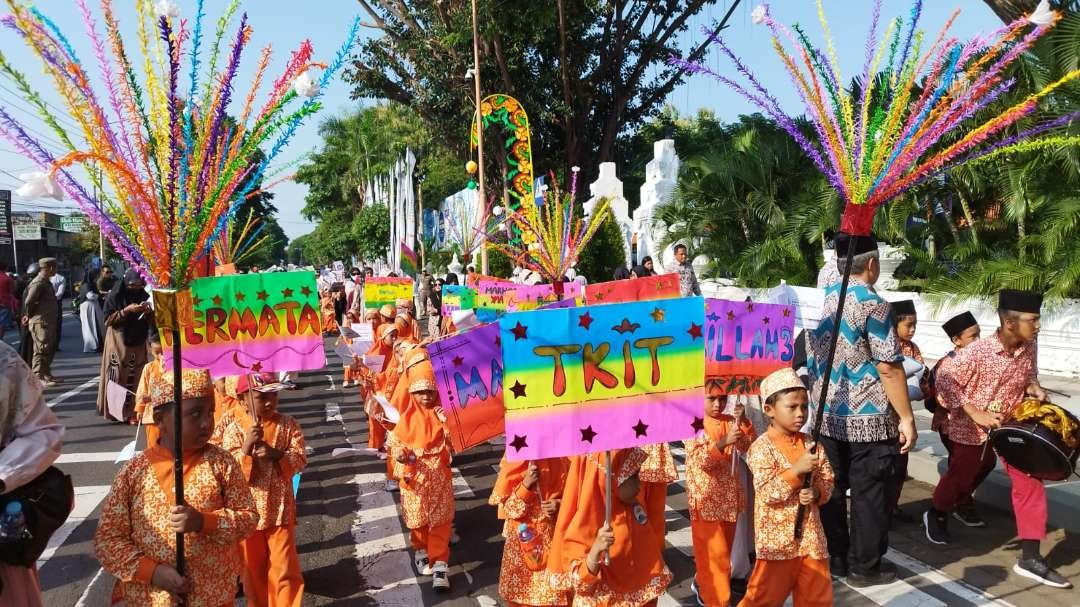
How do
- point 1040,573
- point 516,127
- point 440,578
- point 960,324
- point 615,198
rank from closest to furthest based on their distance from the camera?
point 1040,573 → point 440,578 → point 960,324 → point 516,127 → point 615,198

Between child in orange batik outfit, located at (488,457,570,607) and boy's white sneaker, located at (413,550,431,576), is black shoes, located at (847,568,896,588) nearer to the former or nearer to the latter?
child in orange batik outfit, located at (488,457,570,607)

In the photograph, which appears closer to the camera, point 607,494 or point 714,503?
point 607,494

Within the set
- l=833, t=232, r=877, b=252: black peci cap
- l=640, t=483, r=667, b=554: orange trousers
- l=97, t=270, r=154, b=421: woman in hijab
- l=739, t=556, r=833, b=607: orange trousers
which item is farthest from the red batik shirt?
l=97, t=270, r=154, b=421: woman in hijab

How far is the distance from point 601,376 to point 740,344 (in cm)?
161

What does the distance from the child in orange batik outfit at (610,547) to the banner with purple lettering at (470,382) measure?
550 mm

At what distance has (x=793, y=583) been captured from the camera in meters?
3.64

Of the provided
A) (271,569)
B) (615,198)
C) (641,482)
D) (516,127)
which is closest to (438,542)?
(271,569)

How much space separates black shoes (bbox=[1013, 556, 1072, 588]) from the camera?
177 inches

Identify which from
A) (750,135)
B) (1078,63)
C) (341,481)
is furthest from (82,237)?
(1078,63)

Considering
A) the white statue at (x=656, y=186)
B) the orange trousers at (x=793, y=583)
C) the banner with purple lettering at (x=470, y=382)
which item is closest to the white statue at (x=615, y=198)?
the white statue at (x=656, y=186)

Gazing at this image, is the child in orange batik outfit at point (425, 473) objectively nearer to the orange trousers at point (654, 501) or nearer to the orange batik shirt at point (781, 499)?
the orange trousers at point (654, 501)

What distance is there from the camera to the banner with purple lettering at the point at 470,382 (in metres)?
3.85

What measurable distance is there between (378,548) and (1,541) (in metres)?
3.33

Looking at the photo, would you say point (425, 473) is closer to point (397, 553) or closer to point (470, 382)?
point (397, 553)
